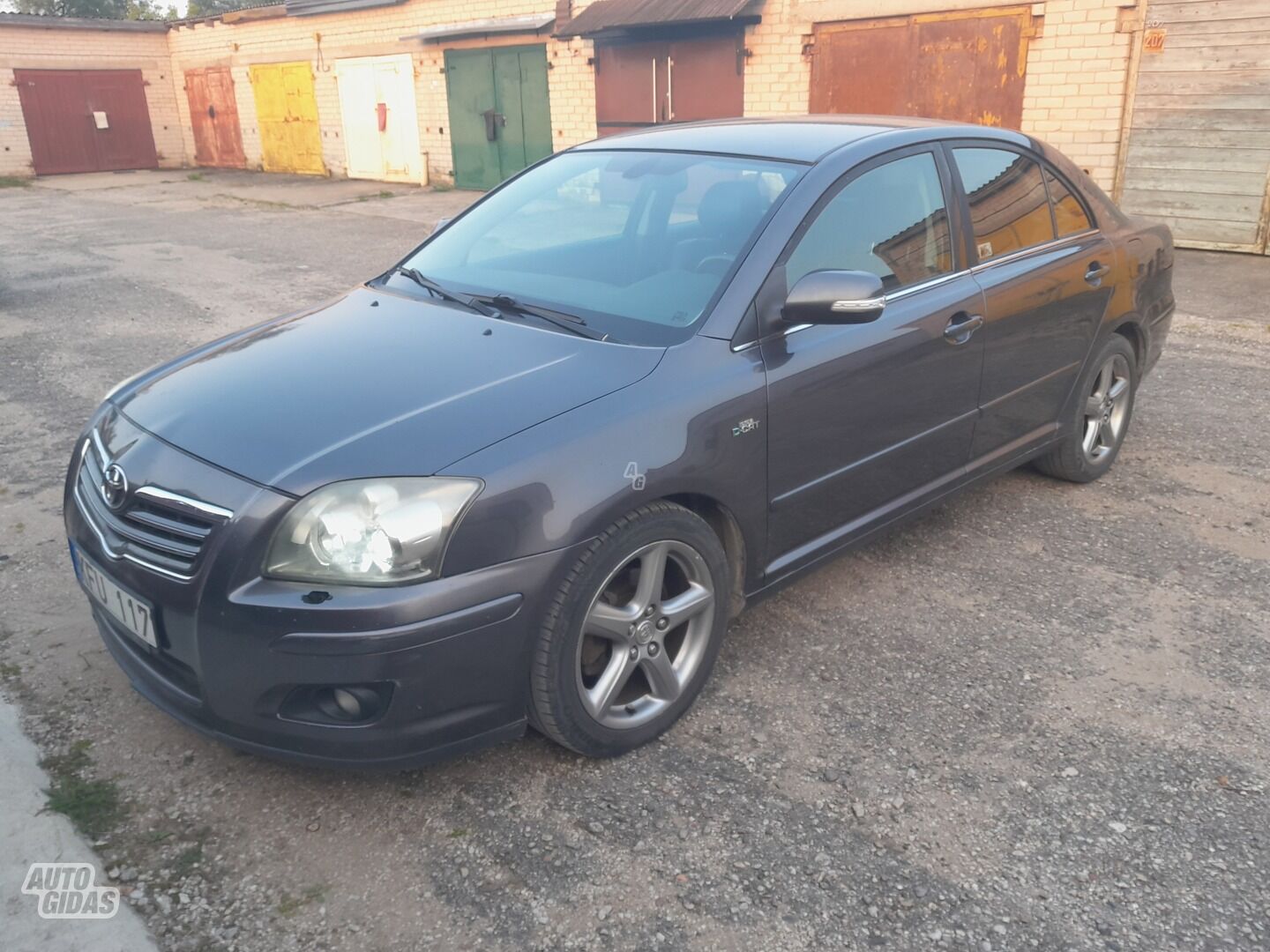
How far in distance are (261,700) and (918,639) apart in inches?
84.5

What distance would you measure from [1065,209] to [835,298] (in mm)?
2033

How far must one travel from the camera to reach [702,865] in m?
2.52

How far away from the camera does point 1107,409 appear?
4836mm

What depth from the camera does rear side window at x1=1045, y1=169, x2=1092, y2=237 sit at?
174 inches

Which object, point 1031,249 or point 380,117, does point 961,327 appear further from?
point 380,117

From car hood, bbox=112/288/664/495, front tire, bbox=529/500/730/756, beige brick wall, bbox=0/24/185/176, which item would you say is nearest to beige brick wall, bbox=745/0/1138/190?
car hood, bbox=112/288/664/495

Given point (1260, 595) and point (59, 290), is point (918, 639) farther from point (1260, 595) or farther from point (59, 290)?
point (59, 290)

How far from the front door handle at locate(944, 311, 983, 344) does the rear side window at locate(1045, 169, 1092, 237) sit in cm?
92

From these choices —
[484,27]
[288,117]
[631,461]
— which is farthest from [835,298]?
[288,117]

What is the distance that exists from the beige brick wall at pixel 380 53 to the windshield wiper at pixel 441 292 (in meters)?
13.0

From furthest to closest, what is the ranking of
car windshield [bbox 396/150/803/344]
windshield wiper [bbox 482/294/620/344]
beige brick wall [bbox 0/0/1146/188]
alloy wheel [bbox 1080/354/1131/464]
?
beige brick wall [bbox 0/0/1146/188] < alloy wheel [bbox 1080/354/1131/464] < car windshield [bbox 396/150/803/344] < windshield wiper [bbox 482/294/620/344]

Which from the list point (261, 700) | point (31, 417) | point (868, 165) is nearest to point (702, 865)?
point (261, 700)

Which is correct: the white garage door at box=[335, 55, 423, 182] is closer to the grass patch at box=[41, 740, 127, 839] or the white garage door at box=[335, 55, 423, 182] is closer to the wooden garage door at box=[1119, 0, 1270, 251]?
the wooden garage door at box=[1119, 0, 1270, 251]

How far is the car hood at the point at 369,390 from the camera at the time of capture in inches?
100.0
